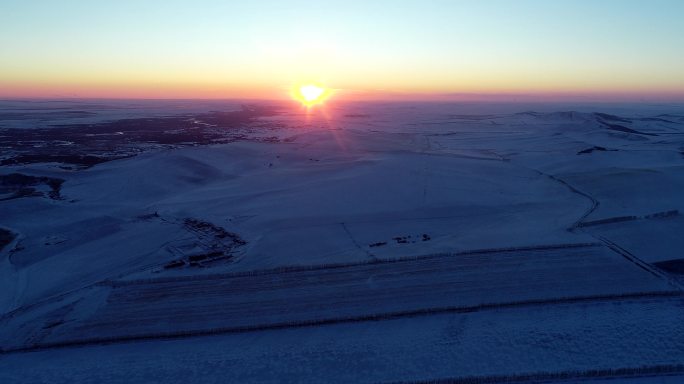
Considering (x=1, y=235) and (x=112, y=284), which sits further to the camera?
(x=1, y=235)

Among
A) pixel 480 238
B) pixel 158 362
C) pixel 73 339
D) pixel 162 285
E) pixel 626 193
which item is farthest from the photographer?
pixel 626 193

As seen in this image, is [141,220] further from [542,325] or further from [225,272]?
[542,325]

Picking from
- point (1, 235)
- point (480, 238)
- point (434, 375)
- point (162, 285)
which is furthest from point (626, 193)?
point (1, 235)

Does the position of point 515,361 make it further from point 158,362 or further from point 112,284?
point 112,284

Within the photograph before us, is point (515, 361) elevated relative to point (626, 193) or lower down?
lower down

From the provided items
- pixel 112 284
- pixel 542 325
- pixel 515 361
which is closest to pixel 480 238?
pixel 542 325

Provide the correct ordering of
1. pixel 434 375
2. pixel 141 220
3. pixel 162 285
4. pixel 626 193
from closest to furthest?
pixel 434 375 < pixel 162 285 < pixel 141 220 < pixel 626 193
